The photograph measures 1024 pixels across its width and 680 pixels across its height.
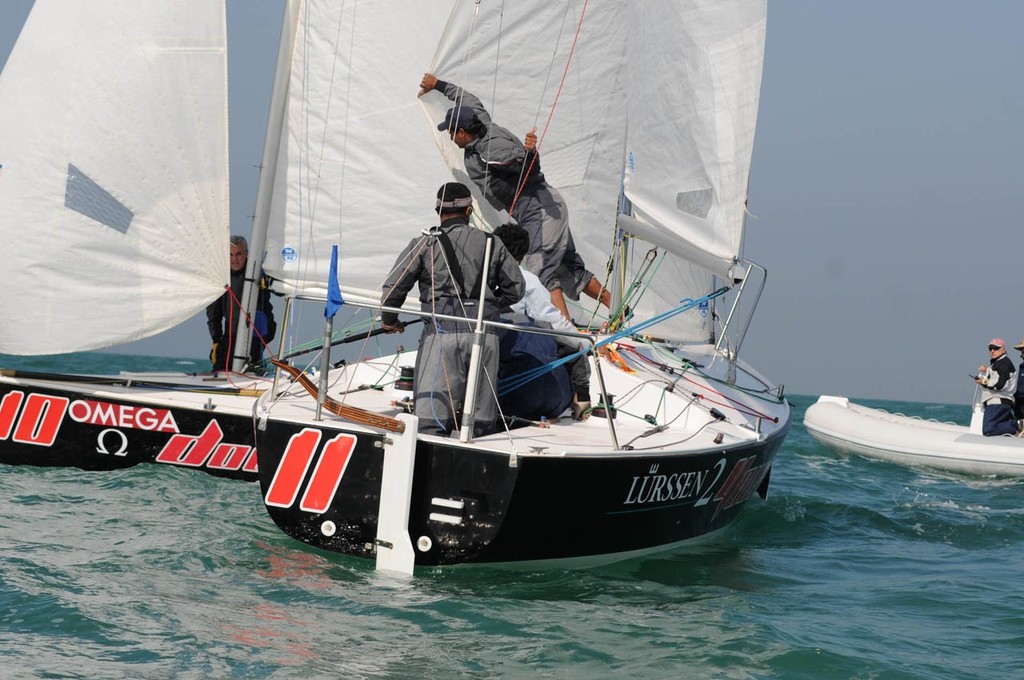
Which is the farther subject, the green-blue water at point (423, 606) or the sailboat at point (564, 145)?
the sailboat at point (564, 145)

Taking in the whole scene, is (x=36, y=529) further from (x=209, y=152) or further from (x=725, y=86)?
(x=725, y=86)

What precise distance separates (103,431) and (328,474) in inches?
120

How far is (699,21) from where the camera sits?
8.91 metres

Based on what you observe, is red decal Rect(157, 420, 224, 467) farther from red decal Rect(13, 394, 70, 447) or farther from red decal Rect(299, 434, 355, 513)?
red decal Rect(299, 434, 355, 513)

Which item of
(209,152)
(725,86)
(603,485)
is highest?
(725,86)

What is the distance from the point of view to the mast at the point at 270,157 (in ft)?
30.2

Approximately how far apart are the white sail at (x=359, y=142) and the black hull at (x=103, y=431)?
5.00ft

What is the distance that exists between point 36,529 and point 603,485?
3095 mm

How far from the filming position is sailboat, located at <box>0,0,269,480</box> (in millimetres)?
7906

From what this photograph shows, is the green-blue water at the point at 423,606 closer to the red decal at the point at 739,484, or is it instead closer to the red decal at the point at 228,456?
the red decal at the point at 228,456

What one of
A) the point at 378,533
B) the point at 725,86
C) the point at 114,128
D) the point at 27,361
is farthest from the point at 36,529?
the point at 27,361

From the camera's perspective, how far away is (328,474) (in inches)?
221

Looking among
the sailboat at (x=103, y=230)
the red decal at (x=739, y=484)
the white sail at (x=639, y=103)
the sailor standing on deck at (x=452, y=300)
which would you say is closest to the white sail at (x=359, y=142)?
the white sail at (x=639, y=103)

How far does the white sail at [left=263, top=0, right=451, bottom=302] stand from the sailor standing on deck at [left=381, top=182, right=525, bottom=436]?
2914 mm
